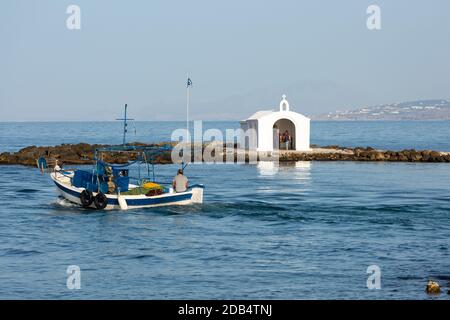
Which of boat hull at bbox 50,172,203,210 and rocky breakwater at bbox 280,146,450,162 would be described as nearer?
boat hull at bbox 50,172,203,210

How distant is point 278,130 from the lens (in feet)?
246

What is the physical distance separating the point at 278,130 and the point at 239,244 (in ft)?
146

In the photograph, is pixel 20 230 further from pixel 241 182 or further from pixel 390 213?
pixel 241 182

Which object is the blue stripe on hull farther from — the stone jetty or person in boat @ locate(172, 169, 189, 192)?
the stone jetty

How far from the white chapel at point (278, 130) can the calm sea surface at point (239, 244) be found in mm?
19708

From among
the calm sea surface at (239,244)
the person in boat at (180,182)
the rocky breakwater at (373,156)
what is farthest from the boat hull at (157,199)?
the rocky breakwater at (373,156)

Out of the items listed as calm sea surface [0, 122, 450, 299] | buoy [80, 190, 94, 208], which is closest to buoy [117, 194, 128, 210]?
calm sea surface [0, 122, 450, 299]

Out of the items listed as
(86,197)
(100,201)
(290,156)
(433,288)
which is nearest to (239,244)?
(433,288)

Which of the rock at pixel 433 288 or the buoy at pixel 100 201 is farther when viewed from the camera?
the buoy at pixel 100 201

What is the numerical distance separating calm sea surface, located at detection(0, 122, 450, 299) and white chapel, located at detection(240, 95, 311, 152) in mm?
19708

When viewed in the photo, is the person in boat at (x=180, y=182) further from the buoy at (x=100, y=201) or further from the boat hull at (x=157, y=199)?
the buoy at (x=100, y=201)

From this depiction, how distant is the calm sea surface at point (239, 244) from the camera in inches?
963

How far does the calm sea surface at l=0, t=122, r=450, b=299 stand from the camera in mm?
24453

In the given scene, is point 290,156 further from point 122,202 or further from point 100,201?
point 100,201
